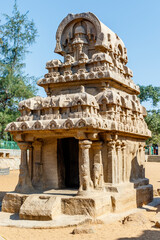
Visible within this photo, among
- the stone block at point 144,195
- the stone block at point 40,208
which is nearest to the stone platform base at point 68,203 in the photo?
the stone block at point 40,208

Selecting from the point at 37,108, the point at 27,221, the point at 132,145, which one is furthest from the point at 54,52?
the point at 27,221

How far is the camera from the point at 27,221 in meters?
7.48

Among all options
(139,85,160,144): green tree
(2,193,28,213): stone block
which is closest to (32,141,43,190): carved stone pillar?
(2,193,28,213): stone block

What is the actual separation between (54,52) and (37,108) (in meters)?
2.90

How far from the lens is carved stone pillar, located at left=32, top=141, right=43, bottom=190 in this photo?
30.8ft

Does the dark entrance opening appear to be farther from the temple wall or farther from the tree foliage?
the tree foliage

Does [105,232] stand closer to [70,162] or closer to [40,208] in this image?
[40,208]

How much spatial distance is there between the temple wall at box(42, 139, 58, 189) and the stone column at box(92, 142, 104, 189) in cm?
149

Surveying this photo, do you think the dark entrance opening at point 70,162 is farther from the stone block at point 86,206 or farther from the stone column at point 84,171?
the stone block at point 86,206

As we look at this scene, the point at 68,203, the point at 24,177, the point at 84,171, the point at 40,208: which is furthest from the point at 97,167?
the point at 24,177

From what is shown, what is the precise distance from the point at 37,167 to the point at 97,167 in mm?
2119

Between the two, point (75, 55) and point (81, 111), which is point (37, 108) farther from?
point (75, 55)

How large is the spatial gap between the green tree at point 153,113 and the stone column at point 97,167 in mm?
27820

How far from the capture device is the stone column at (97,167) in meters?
8.35
